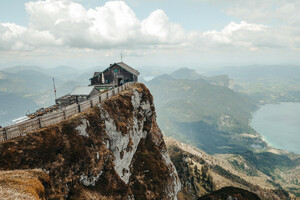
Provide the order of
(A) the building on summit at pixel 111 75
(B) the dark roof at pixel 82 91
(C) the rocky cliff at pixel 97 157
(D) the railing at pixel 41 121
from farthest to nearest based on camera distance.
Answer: (A) the building on summit at pixel 111 75
(B) the dark roof at pixel 82 91
(D) the railing at pixel 41 121
(C) the rocky cliff at pixel 97 157

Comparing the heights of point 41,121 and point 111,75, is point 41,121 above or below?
below

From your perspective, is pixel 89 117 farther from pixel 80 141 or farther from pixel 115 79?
pixel 115 79

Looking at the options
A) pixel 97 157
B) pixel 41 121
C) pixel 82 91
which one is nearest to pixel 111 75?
pixel 82 91

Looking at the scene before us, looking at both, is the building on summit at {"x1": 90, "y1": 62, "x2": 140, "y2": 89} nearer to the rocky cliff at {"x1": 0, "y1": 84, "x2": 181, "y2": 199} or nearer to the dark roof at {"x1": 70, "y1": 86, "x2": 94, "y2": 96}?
the rocky cliff at {"x1": 0, "y1": 84, "x2": 181, "y2": 199}

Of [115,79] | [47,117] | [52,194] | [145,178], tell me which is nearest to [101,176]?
[52,194]

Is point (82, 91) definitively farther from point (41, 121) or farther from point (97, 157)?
point (97, 157)

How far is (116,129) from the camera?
1280 inches

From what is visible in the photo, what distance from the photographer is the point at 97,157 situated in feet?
80.4

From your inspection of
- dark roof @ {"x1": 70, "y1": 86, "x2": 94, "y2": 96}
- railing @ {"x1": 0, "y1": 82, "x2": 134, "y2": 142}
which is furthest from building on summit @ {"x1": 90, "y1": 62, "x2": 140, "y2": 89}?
railing @ {"x1": 0, "y1": 82, "x2": 134, "y2": 142}

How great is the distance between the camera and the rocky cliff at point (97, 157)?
16.4m

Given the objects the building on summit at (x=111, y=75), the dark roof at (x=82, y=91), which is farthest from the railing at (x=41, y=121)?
the building on summit at (x=111, y=75)

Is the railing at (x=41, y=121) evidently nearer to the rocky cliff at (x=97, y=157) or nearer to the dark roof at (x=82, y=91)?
the rocky cliff at (x=97, y=157)

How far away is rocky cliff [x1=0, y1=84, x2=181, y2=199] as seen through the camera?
16.4 m

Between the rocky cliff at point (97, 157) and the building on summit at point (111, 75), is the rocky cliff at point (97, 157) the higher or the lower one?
the lower one
